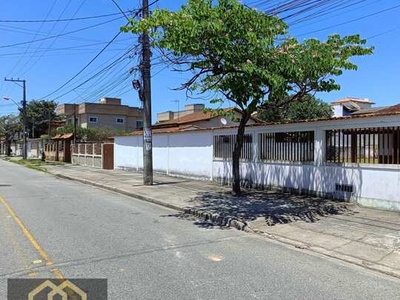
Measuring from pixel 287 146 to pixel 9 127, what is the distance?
76.9 m

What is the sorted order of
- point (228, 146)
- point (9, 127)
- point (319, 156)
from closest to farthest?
point (319, 156)
point (228, 146)
point (9, 127)

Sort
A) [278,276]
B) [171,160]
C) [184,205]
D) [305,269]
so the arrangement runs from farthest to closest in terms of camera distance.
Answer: [171,160], [184,205], [305,269], [278,276]

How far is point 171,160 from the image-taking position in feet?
75.7

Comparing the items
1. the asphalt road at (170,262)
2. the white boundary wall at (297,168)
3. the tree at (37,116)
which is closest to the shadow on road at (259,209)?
the white boundary wall at (297,168)

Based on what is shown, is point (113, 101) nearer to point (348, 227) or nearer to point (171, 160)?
point (171, 160)

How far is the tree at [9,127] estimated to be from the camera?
264ft

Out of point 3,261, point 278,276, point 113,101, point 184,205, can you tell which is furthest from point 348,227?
point 113,101

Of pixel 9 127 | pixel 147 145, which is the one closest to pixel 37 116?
pixel 9 127

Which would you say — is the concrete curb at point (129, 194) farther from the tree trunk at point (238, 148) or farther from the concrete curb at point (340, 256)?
the concrete curb at point (340, 256)

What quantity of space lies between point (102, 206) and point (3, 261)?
6422 mm

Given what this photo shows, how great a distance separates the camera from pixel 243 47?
1016 centimetres

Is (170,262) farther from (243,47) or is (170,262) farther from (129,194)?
(129,194)

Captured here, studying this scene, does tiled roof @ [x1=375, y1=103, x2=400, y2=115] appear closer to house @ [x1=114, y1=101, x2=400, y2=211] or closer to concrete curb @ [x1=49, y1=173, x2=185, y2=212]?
house @ [x1=114, y1=101, x2=400, y2=211]

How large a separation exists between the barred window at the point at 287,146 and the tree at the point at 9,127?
233 feet
